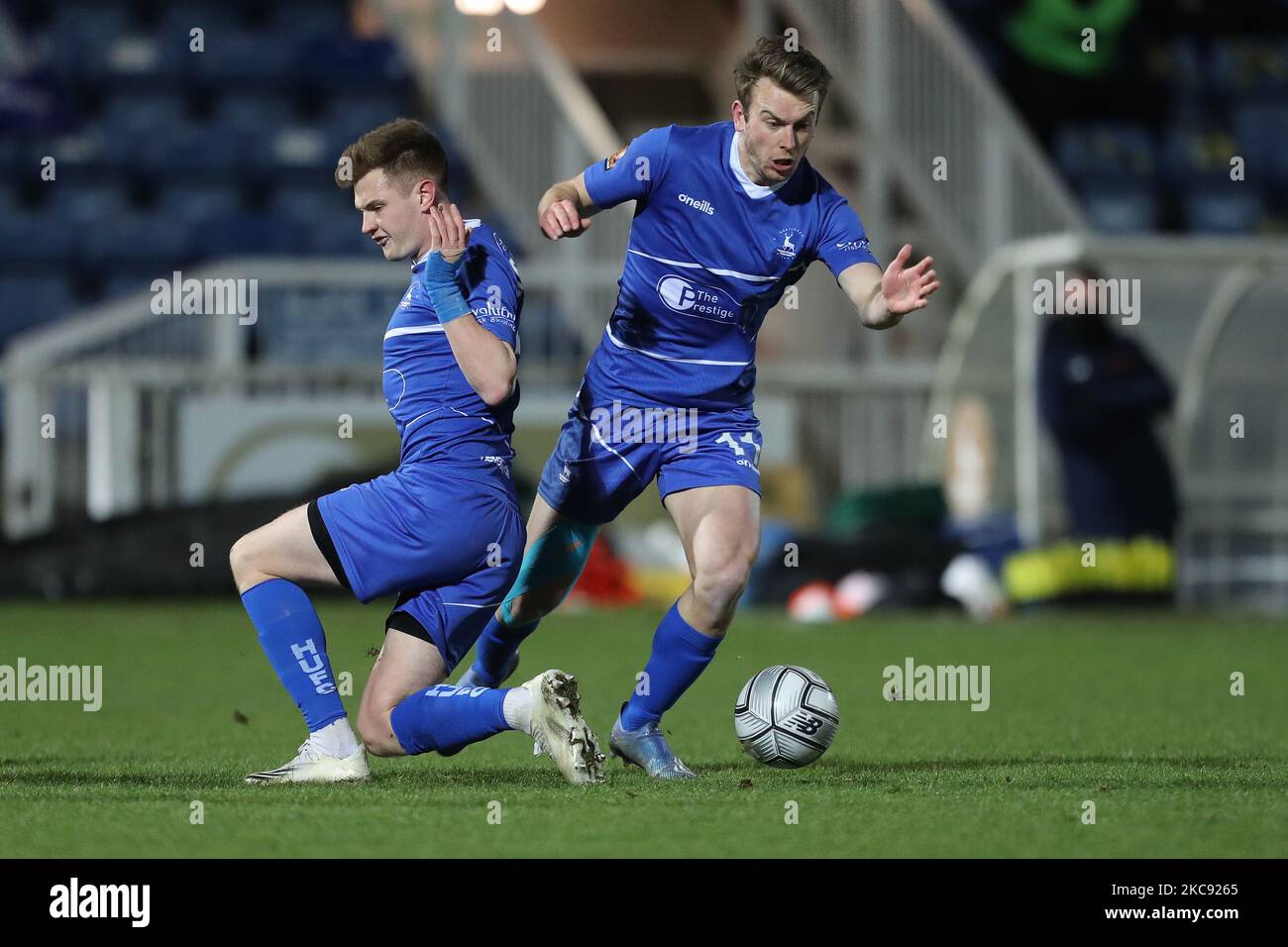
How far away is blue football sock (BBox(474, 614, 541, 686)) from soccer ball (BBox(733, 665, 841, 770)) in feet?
2.16

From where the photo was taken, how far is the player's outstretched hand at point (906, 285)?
485 centimetres

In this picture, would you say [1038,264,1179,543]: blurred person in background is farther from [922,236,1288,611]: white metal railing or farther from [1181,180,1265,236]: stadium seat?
[1181,180,1265,236]: stadium seat

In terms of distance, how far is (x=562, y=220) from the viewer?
5.07m

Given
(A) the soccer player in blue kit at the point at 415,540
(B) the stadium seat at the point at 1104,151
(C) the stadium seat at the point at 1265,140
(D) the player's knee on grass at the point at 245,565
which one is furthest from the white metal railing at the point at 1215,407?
(D) the player's knee on grass at the point at 245,565

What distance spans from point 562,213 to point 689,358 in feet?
2.10

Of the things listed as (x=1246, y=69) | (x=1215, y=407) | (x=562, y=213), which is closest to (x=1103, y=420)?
(x=1215, y=407)

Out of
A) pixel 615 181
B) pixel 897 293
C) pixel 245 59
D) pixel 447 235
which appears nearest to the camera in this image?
pixel 447 235

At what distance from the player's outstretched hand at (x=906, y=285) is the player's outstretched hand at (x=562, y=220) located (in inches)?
30.9

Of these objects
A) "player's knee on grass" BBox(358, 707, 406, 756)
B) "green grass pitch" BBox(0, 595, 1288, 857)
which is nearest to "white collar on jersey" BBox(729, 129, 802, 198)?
"green grass pitch" BBox(0, 595, 1288, 857)

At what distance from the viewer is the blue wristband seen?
470 centimetres

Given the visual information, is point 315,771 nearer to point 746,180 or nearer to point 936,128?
point 746,180
